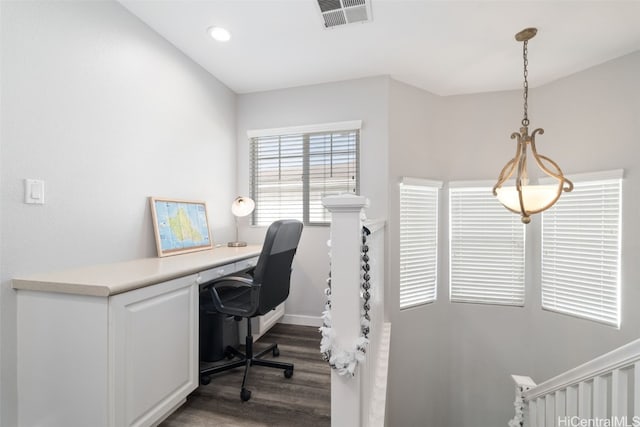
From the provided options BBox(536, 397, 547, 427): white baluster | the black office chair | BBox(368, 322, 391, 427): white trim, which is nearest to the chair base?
the black office chair

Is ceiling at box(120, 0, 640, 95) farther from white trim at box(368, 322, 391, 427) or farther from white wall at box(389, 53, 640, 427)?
white trim at box(368, 322, 391, 427)

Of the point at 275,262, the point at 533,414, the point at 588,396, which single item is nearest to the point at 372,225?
the point at 275,262

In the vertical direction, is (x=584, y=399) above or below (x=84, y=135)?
below

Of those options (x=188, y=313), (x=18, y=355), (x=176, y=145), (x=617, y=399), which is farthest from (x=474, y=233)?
(x=18, y=355)

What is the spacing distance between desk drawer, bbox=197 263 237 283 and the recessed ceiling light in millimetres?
1797

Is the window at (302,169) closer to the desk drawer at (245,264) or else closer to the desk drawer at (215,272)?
the desk drawer at (245,264)

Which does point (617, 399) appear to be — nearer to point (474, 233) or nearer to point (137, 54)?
point (474, 233)

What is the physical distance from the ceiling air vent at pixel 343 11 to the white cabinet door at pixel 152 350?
1.99 m

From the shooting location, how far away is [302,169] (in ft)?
10.0

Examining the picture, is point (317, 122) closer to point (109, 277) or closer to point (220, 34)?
point (220, 34)

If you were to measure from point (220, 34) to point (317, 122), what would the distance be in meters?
1.18

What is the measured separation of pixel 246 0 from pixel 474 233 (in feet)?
10.1

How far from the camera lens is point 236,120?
3.23 meters

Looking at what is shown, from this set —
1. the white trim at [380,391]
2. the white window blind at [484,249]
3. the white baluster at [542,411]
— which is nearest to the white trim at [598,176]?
the white window blind at [484,249]
